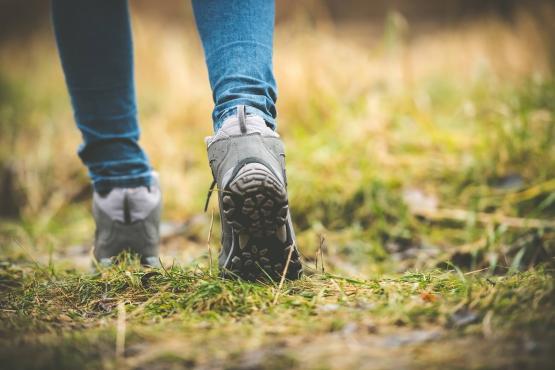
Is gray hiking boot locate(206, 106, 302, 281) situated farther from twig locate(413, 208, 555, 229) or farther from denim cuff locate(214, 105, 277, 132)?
twig locate(413, 208, 555, 229)

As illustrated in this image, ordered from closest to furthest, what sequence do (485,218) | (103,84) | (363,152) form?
1. (103,84)
2. (485,218)
3. (363,152)

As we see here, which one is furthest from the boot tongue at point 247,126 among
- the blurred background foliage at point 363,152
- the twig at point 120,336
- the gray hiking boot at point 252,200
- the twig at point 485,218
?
the twig at point 485,218

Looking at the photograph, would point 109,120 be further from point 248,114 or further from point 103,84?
point 248,114

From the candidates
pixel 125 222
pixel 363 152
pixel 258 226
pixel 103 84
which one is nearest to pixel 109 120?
pixel 103 84

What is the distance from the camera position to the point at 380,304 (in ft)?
2.64

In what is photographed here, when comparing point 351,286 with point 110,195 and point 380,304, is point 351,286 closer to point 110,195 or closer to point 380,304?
point 380,304

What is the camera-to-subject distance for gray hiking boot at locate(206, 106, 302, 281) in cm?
86

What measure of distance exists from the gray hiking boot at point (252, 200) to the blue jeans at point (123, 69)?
6cm

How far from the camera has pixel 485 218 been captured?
5.49 ft

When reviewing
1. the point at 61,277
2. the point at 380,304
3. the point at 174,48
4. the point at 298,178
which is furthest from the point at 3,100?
the point at 380,304

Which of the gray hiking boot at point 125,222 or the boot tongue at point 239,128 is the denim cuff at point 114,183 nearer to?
the gray hiking boot at point 125,222

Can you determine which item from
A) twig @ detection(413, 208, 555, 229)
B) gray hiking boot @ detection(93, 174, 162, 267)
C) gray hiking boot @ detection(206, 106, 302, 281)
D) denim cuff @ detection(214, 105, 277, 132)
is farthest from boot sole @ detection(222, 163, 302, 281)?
twig @ detection(413, 208, 555, 229)

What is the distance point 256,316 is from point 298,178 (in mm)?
1260

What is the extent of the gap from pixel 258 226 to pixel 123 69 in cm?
64
